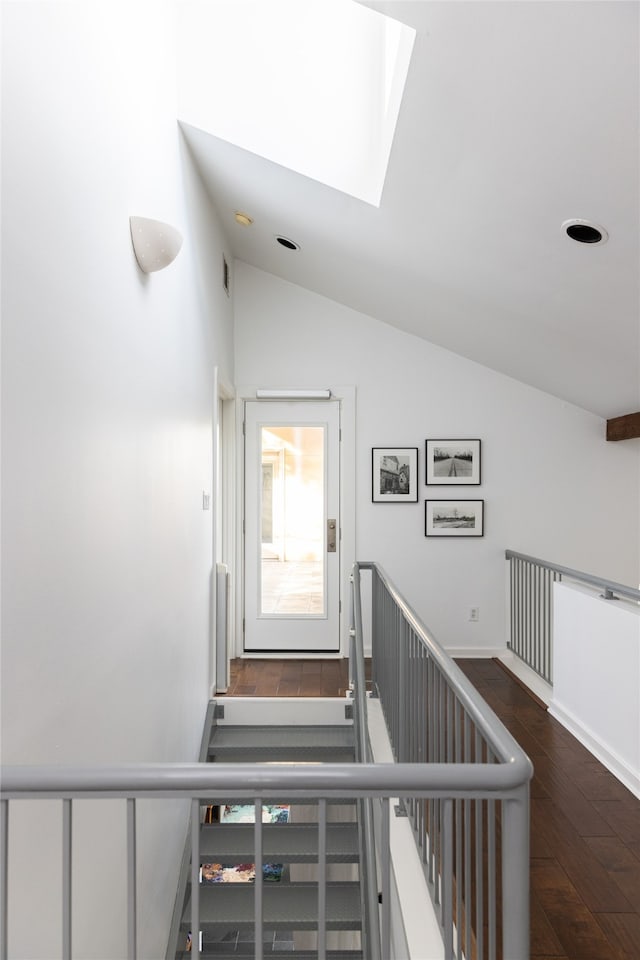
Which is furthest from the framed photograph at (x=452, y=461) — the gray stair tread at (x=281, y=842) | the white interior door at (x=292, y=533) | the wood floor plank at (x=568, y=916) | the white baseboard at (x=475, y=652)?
the wood floor plank at (x=568, y=916)

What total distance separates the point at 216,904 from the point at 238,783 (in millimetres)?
2761

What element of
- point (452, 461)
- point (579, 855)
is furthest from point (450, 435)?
point (579, 855)

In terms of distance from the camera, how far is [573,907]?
2295mm

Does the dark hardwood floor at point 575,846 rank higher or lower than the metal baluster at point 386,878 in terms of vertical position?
lower

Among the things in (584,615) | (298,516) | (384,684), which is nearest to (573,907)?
(384,684)

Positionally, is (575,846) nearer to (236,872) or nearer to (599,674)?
(599,674)

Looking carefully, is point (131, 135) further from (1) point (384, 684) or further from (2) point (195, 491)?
(1) point (384, 684)

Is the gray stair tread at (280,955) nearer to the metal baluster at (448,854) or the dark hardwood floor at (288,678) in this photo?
the dark hardwood floor at (288,678)

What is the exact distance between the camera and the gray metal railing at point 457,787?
1130mm

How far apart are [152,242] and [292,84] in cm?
140

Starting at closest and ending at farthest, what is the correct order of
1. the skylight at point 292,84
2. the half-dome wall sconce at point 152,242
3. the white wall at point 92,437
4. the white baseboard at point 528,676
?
the white wall at point 92,437, the half-dome wall sconce at point 152,242, the skylight at point 292,84, the white baseboard at point 528,676

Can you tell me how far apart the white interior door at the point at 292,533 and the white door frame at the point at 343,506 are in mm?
47

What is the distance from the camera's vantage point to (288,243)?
4477 millimetres

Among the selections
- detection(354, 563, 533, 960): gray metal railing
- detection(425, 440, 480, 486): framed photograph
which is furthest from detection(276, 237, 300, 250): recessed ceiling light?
detection(354, 563, 533, 960): gray metal railing
